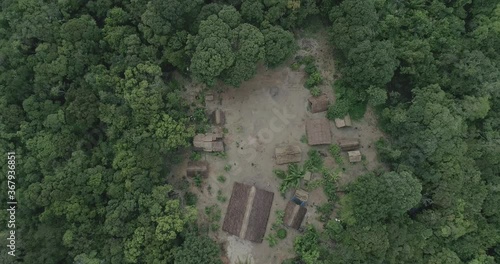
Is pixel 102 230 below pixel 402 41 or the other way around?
below

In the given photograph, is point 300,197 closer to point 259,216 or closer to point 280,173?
point 280,173

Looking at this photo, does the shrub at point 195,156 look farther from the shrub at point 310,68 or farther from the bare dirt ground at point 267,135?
the shrub at point 310,68

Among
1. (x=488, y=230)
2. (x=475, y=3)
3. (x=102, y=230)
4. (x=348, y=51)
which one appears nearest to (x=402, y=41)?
(x=348, y=51)

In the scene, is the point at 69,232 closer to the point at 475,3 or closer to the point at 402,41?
the point at 402,41

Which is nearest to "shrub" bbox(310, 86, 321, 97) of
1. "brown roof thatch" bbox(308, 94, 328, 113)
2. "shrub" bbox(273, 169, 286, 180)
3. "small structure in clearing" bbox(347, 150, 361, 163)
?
"brown roof thatch" bbox(308, 94, 328, 113)

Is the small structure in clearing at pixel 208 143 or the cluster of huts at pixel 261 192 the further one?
the small structure in clearing at pixel 208 143

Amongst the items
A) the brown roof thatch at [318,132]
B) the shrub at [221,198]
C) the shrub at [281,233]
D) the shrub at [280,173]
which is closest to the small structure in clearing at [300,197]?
the shrub at [280,173]
